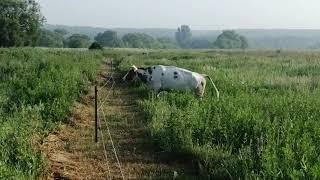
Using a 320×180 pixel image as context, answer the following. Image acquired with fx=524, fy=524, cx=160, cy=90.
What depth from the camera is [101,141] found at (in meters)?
10.2

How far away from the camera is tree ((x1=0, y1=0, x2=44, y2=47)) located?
70500mm

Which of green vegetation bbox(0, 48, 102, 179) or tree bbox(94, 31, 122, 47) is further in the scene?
tree bbox(94, 31, 122, 47)

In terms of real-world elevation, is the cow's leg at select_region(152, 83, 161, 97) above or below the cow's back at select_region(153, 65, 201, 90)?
below

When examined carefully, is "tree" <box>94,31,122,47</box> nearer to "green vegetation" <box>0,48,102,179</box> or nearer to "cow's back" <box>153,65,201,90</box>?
"green vegetation" <box>0,48,102,179</box>

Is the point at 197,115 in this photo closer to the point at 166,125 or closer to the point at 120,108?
the point at 166,125

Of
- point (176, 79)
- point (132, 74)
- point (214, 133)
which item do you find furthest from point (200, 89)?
point (214, 133)

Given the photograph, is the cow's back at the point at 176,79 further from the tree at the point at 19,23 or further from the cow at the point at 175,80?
the tree at the point at 19,23

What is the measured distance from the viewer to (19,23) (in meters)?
72.2

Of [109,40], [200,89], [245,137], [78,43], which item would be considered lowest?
[109,40]

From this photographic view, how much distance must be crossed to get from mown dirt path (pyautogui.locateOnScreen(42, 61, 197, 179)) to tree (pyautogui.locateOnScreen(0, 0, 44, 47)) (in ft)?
198

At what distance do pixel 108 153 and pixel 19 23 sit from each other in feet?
218

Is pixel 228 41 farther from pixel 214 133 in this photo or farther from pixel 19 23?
pixel 214 133

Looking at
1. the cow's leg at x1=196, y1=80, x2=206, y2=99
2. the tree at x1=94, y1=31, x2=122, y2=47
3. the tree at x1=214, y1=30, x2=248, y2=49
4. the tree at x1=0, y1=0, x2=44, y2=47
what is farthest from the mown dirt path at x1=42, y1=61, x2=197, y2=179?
the tree at x1=214, y1=30, x2=248, y2=49

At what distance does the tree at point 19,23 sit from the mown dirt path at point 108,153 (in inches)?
2372
